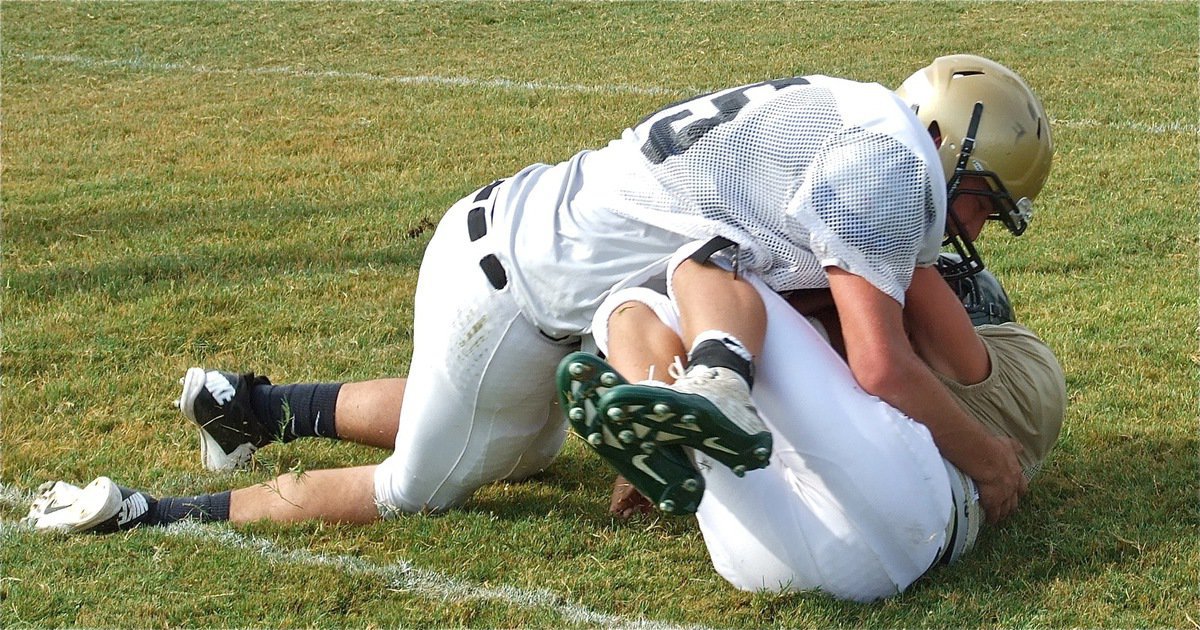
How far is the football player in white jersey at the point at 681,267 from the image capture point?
3129 mm

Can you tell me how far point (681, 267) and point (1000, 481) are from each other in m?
0.99

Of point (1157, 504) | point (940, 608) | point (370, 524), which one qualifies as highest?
point (370, 524)

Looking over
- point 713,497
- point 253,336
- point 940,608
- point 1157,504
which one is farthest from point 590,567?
point 253,336

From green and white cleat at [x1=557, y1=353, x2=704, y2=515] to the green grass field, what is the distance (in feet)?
1.55

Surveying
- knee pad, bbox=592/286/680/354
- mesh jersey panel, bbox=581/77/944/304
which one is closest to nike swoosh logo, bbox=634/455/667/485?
knee pad, bbox=592/286/680/354

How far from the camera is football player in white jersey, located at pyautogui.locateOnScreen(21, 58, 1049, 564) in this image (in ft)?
10.3

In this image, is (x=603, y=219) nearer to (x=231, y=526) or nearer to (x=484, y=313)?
(x=484, y=313)

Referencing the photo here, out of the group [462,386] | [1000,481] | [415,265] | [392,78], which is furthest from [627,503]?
[392,78]

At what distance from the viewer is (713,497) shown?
336cm

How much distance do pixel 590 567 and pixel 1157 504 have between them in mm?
1597

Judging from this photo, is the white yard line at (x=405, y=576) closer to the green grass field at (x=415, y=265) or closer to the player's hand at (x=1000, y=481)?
the green grass field at (x=415, y=265)

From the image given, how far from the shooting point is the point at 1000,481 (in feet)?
11.5

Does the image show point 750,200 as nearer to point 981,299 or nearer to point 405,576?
point 981,299

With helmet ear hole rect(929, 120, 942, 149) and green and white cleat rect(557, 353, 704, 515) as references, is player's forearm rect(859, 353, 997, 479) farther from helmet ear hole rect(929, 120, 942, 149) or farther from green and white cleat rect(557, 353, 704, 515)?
helmet ear hole rect(929, 120, 942, 149)
